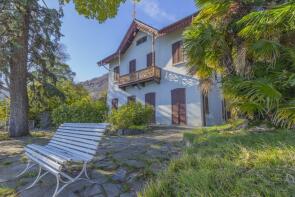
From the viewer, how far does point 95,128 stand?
350 cm

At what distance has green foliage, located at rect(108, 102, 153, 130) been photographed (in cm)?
1061

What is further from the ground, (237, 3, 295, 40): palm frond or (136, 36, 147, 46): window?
(136, 36, 147, 46): window

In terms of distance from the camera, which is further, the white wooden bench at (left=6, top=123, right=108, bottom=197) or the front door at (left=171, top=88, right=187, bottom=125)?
the front door at (left=171, top=88, right=187, bottom=125)

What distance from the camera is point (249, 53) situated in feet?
17.4

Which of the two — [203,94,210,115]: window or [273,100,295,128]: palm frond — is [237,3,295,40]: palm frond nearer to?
[273,100,295,128]: palm frond

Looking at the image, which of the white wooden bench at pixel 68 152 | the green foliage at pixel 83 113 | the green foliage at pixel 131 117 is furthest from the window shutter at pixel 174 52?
the white wooden bench at pixel 68 152

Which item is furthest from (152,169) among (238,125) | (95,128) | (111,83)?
(111,83)

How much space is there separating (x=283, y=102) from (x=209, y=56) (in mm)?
2258

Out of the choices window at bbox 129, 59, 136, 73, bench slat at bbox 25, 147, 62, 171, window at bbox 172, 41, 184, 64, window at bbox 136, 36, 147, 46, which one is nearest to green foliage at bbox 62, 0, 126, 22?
bench slat at bbox 25, 147, 62, 171

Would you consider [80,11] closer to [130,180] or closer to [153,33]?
[130,180]

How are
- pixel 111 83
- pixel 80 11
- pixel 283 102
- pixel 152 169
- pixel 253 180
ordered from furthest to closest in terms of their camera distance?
pixel 111 83
pixel 80 11
pixel 283 102
pixel 152 169
pixel 253 180

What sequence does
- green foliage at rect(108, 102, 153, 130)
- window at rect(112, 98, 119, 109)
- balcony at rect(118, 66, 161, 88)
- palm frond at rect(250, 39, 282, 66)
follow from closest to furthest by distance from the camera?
palm frond at rect(250, 39, 282, 66), green foliage at rect(108, 102, 153, 130), balcony at rect(118, 66, 161, 88), window at rect(112, 98, 119, 109)

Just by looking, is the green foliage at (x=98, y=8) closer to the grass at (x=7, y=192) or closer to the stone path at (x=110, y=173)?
the stone path at (x=110, y=173)

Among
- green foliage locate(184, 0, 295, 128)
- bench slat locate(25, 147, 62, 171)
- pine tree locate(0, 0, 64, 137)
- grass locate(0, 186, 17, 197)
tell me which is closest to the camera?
bench slat locate(25, 147, 62, 171)
